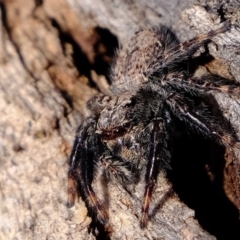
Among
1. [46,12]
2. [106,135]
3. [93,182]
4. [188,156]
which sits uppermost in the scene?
[46,12]

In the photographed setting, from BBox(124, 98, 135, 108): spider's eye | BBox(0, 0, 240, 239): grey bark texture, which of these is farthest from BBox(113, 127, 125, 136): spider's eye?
BBox(0, 0, 240, 239): grey bark texture

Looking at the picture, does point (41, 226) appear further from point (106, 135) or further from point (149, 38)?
point (149, 38)

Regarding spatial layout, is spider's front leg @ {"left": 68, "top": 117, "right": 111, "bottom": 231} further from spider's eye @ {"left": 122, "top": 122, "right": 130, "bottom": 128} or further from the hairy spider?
spider's eye @ {"left": 122, "top": 122, "right": 130, "bottom": 128}

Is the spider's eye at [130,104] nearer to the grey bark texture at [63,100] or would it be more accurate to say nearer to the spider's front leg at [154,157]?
the spider's front leg at [154,157]

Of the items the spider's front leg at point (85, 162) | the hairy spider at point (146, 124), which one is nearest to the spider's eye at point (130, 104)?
the hairy spider at point (146, 124)

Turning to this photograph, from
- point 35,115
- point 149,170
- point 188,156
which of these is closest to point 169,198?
point 149,170
